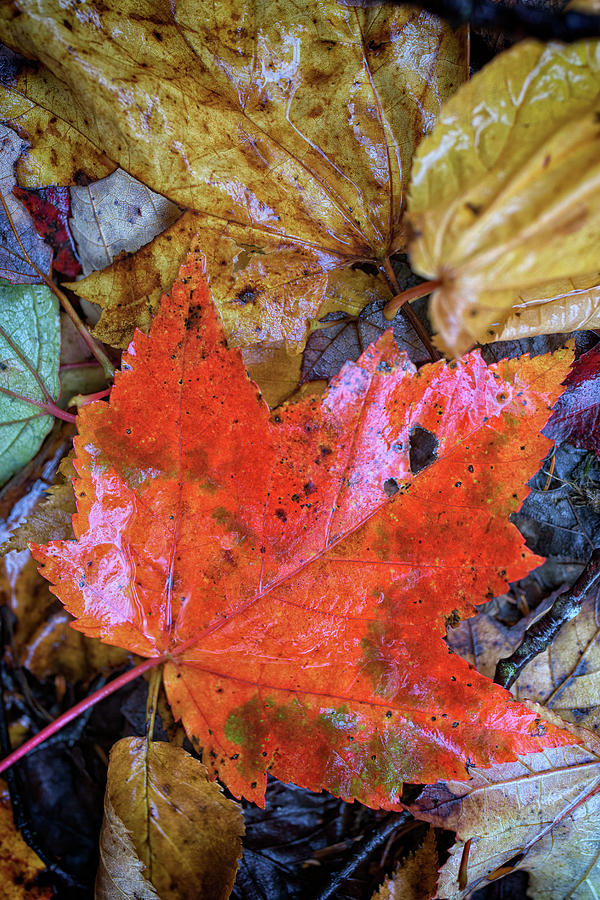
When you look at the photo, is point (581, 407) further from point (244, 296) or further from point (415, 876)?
point (415, 876)

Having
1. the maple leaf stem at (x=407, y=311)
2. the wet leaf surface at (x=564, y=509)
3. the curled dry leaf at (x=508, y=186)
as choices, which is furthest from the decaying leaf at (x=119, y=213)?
the wet leaf surface at (x=564, y=509)

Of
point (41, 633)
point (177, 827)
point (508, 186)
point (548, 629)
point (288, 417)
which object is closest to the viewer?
point (508, 186)

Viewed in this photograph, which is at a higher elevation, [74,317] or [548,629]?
[74,317]

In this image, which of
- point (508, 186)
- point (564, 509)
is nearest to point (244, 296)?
point (508, 186)

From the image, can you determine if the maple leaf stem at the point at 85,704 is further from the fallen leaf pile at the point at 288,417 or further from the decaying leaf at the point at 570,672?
the decaying leaf at the point at 570,672

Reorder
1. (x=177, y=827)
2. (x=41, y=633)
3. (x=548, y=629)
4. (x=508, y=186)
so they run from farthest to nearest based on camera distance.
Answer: (x=41, y=633) < (x=548, y=629) < (x=177, y=827) < (x=508, y=186)

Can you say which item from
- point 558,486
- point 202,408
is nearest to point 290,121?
point 202,408
